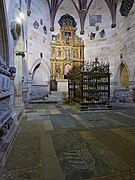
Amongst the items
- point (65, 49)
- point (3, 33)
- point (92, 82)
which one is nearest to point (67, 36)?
point (65, 49)

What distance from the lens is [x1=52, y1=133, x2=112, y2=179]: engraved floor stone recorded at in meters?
1.77

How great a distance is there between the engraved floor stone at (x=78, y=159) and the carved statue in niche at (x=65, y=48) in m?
11.6

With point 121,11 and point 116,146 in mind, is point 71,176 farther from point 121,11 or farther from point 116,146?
point 121,11

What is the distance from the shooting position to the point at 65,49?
579 inches

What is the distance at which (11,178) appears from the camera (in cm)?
164

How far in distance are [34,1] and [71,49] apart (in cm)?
516

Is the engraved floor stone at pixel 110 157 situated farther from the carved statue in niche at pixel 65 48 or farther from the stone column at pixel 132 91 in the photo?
the carved statue in niche at pixel 65 48

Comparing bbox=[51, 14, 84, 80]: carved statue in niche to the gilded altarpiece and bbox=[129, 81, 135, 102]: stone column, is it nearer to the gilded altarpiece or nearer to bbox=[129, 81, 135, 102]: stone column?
the gilded altarpiece

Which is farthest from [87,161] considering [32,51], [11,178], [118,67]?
[118,67]

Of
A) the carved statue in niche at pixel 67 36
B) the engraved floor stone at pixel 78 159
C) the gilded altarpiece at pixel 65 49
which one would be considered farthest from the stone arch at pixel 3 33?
the carved statue in niche at pixel 67 36

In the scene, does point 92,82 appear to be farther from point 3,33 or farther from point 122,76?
point 122,76

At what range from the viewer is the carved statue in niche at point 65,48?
14.3 m

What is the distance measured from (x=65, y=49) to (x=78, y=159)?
44.4ft

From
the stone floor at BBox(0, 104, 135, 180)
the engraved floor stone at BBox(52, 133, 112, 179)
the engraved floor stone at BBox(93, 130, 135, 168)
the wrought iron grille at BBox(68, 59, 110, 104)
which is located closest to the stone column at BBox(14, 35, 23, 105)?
the stone floor at BBox(0, 104, 135, 180)
